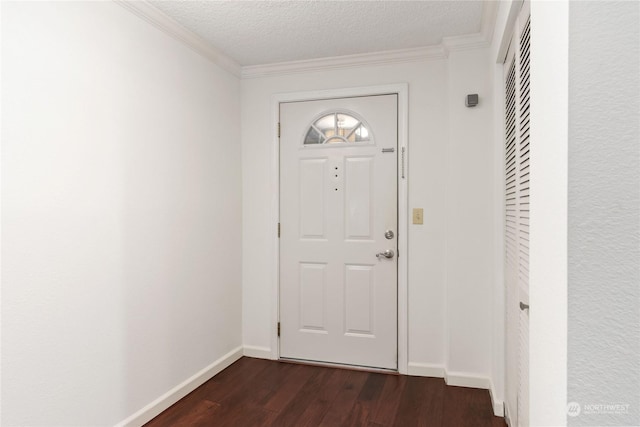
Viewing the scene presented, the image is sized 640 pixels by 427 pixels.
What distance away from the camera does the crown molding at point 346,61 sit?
2793mm

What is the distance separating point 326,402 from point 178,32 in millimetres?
2551

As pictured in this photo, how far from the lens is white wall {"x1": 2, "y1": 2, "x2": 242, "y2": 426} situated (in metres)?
1.56

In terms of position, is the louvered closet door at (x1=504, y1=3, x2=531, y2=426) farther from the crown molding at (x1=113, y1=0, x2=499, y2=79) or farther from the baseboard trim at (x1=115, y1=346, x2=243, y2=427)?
the baseboard trim at (x1=115, y1=346, x2=243, y2=427)

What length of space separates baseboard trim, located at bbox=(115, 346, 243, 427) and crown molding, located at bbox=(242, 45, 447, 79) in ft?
7.60

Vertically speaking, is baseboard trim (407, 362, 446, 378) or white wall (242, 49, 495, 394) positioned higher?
white wall (242, 49, 495, 394)

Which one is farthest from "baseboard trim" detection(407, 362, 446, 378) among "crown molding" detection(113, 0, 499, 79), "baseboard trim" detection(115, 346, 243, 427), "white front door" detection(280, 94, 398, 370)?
"crown molding" detection(113, 0, 499, 79)

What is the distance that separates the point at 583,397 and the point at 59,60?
2.19 meters

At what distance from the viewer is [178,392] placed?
245 centimetres

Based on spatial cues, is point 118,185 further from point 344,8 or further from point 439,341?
point 439,341

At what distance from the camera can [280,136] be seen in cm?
316

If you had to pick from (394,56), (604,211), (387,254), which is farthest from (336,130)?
(604,211)

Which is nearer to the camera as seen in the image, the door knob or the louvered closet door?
the louvered closet door

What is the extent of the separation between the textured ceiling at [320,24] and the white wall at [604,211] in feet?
5.87

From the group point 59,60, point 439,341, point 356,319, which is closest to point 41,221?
point 59,60
